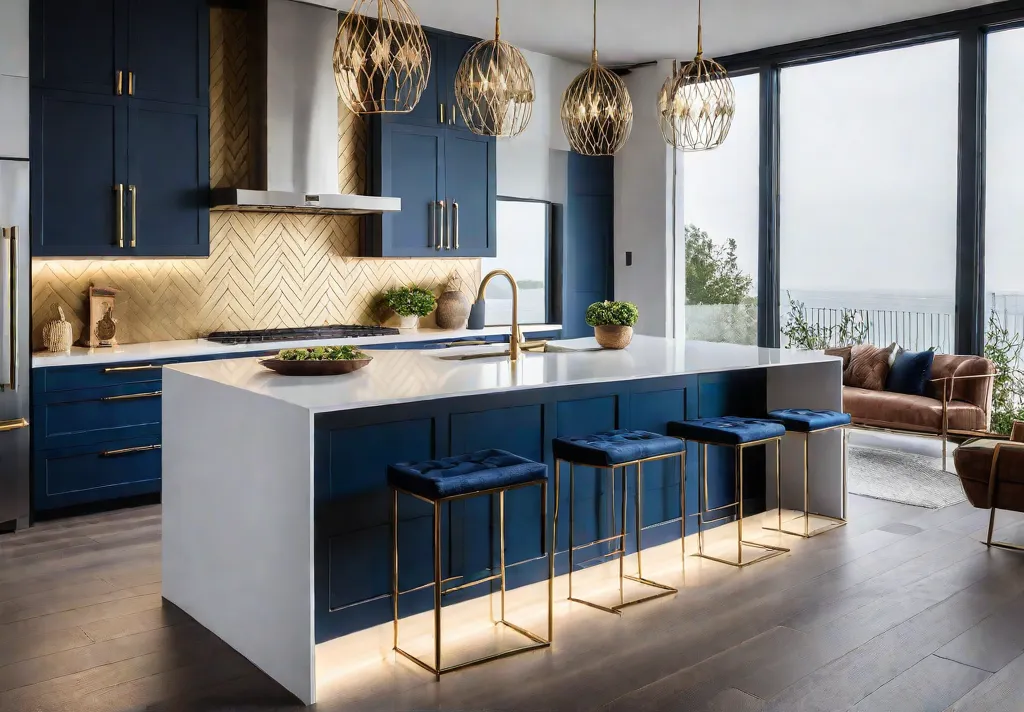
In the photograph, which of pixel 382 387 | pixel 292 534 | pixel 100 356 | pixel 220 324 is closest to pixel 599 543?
pixel 382 387

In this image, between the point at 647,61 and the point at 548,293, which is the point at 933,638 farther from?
the point at 647,61

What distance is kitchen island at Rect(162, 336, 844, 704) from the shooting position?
2.88 metres

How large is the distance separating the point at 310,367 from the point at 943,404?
4.22m

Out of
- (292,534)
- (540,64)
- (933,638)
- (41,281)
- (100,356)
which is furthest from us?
(540,64)

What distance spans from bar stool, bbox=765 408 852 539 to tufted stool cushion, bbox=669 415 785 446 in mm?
175

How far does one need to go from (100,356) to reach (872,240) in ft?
17.8

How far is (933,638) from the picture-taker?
10.4 ft

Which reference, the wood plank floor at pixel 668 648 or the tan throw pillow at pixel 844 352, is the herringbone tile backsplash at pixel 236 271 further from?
the tan throw pillow at pixel 844 352

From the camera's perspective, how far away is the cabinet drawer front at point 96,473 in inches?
184

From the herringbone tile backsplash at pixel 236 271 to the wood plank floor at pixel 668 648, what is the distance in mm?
1776

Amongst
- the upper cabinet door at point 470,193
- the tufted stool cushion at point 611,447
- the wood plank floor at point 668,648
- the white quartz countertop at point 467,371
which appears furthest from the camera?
the upper cabinet door at point 470,193

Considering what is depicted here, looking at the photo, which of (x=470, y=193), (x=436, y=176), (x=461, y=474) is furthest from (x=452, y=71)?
(x=461, y=474)

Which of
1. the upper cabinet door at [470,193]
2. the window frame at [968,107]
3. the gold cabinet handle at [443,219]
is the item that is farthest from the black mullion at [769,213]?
the gold cabinet handle at [443,219]

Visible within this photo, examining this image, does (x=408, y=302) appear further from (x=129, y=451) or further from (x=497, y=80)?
(x=497, y=80)
